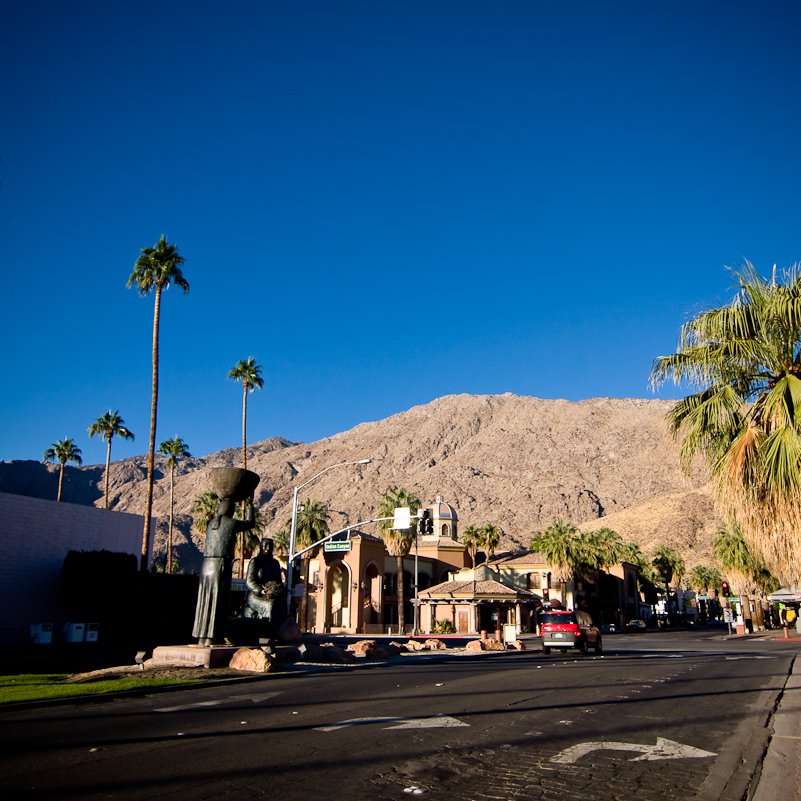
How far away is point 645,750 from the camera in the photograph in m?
8.25

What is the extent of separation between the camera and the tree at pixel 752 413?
361 inches

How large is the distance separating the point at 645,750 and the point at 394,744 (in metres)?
3.07

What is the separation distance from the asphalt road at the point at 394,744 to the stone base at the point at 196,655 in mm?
2916

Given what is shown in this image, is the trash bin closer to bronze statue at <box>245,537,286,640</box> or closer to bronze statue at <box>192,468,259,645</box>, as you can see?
bronze statue at <box>245,537,286,640</box>

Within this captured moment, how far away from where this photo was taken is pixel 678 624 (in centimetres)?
9169

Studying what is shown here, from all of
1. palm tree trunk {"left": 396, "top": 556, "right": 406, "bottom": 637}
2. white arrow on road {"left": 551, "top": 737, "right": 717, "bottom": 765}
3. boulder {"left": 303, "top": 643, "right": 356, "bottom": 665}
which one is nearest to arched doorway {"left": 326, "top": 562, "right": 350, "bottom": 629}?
palm tree trunk {"left": 396, "top": 556, "right": 406, "bottom": 637}

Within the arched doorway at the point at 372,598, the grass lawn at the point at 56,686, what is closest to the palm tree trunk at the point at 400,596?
the arched doorway at the point at 372,598

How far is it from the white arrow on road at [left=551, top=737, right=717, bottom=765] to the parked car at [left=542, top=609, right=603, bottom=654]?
68.4ft

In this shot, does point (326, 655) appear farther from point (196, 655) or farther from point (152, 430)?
point (152, 430)

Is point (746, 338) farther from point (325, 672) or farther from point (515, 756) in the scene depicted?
point (325, 672)

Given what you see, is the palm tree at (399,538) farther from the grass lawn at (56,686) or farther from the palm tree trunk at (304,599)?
the grass lawn at (56,686)

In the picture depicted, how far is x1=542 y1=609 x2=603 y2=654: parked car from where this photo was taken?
28562 mm

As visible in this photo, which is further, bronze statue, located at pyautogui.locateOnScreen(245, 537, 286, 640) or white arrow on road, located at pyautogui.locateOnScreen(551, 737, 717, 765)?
bronze statue, located at pyautogui.locateOnScreen(245, 537, 286, 640)

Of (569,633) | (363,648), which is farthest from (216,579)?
(569,633)
